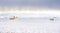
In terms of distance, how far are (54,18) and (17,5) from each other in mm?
281

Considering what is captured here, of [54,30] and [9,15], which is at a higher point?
[9,15]

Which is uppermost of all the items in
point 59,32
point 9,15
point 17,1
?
point 17,1

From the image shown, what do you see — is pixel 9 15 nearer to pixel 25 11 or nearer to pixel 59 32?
pixel 25 11

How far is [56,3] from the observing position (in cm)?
56

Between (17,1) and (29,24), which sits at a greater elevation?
(17,1)

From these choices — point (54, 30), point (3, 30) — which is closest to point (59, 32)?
point (54, 30)

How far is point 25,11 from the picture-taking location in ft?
1.84

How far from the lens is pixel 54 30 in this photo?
1.71 feet


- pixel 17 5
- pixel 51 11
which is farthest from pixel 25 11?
pixel 51 11

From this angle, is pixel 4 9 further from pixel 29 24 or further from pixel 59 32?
pixel 59 32

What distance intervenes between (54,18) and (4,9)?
366 mm

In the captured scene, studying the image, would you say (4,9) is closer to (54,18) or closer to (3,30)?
(3,30)

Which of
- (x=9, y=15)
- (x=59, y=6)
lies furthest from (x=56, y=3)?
(x=9, y=15)

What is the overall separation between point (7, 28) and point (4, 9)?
144 millimetres
